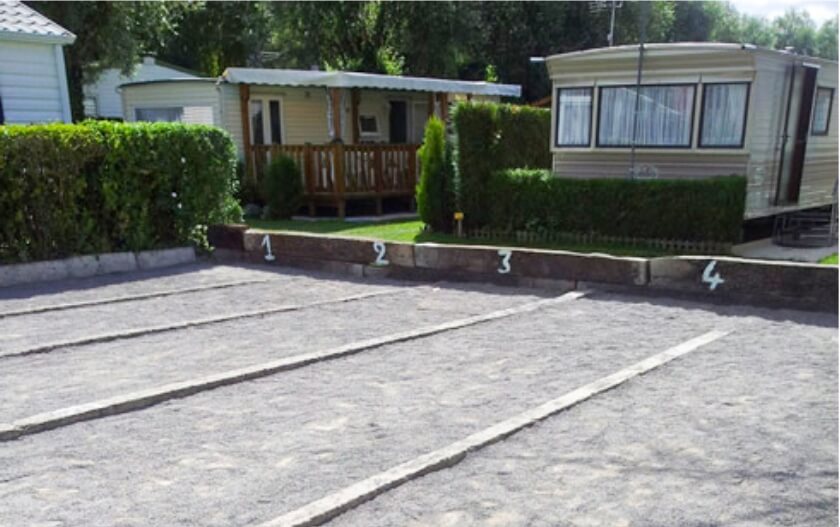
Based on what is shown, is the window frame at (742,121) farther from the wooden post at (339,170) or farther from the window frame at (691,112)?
the wooden post at (339,170)

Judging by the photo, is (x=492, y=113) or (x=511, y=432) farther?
(x=492, y=113)

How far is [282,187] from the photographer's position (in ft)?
42.7

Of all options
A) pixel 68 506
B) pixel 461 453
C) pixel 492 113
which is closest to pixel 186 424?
pixel 68 506

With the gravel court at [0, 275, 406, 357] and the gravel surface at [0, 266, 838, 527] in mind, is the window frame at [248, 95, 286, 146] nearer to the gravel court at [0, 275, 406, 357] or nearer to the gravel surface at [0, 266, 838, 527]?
the gravel court at [0, 275, 406, 357]

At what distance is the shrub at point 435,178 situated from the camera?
1042 cm

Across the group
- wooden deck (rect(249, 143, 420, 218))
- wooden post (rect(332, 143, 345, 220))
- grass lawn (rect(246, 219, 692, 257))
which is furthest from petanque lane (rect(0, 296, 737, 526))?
wooden deck (rect(249, 143, 420, 218))

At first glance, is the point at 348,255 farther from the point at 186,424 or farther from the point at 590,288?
the point at 186,424

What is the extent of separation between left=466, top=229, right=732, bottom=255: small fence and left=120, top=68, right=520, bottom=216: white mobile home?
3.98m

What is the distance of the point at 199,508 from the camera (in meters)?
2.73

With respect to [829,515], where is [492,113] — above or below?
above

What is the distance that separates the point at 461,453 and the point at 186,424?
1.43m

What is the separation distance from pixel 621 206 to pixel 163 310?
5905 millimetres

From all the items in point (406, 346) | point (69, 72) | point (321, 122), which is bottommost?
point (406, 346)

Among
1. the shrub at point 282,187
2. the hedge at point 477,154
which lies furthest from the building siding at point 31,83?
the hedge at point 477,154
